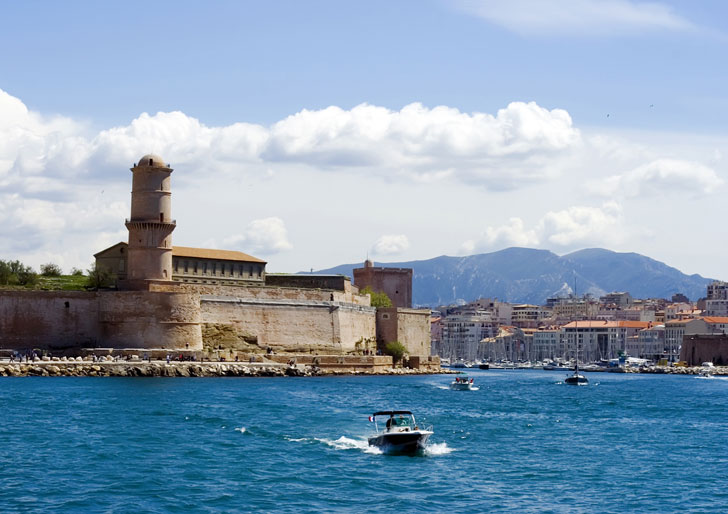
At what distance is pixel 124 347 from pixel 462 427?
1176 inches

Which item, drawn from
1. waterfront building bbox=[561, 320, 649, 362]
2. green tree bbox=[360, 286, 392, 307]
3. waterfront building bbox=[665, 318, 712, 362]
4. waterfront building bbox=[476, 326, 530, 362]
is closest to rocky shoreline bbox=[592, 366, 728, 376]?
waterfront building bbox=[665, 318, 712, 362]

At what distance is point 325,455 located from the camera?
30766 millimetres

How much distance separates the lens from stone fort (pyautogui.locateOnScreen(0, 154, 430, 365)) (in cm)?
6378

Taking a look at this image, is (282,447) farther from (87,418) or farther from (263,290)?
(263,290)

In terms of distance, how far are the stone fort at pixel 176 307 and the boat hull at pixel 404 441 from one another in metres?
33.2

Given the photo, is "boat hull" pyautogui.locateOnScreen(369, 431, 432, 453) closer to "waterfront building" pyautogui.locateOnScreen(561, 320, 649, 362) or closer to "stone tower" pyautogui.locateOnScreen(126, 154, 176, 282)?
"stone tower" pyautogui.locateOnScreen(126, 154, 176, 282)

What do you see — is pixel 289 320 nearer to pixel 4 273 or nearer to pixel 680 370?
pixel 4 273

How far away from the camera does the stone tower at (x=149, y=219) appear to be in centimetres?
6425

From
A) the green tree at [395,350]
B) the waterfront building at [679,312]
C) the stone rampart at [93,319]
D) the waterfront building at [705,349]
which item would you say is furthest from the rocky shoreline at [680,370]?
the stone rampart at [93,319]

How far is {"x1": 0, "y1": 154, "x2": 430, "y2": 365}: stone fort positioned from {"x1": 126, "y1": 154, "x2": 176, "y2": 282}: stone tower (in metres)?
0.05

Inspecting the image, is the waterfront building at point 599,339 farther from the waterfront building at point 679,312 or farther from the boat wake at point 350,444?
the boat wake at point 350,444

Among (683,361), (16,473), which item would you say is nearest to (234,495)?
(16,473)

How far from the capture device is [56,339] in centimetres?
6406

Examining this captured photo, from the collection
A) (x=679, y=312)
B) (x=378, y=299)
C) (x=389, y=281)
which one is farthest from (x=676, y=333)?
(x=378, y=299)
